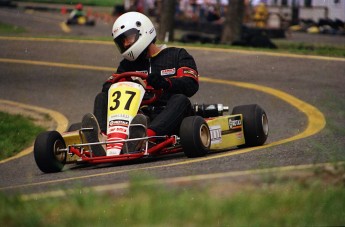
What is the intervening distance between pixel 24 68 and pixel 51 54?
4.73 feet

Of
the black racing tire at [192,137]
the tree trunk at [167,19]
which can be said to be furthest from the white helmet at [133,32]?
the tree trunk at [167,19]

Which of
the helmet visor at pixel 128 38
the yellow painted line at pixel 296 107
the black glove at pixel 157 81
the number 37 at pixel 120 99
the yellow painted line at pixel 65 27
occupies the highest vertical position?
the helmet visor at pixel 128 38

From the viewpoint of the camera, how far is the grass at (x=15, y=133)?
35.1ft

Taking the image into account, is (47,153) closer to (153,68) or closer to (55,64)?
(153,68)

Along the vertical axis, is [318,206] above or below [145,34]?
below

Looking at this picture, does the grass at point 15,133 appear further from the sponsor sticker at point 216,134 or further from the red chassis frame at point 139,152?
the sponsor sticker at point 216,134

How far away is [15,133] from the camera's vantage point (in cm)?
1145

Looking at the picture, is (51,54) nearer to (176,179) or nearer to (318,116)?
(318,116)

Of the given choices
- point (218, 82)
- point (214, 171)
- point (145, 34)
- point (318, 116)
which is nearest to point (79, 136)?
point (145, 34)

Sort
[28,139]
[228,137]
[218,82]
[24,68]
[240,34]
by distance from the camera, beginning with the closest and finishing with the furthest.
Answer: [228,137]
[28,139]
[218,82]
[24,68]
[240,34]

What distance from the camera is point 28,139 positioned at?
11297mm

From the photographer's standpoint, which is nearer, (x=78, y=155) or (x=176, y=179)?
(x=176, y=179)

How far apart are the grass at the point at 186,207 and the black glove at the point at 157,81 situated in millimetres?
3112

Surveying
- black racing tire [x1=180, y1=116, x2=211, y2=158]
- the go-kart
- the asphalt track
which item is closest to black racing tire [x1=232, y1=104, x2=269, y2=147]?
the go-kart
